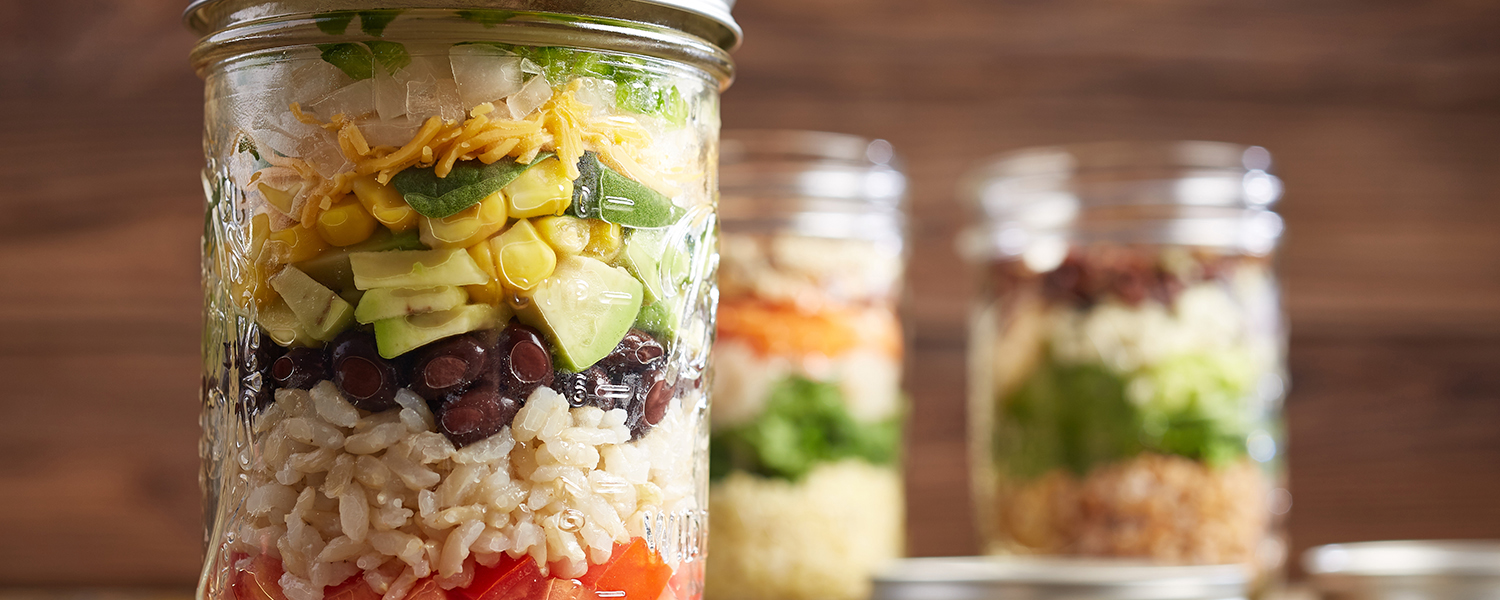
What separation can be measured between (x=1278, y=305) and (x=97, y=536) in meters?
1.09

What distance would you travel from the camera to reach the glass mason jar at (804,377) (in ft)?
2.72

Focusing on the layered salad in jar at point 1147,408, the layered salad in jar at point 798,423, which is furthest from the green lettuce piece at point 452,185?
the layered salad in jar at point 1147,408

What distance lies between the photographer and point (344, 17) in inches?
17.2

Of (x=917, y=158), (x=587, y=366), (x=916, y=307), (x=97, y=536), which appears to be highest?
(x=917, y=158)

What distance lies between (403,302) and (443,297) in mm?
14

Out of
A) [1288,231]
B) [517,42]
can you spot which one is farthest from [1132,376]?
[517,42]

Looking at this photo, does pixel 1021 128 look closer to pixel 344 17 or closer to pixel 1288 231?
pixel 1288 231

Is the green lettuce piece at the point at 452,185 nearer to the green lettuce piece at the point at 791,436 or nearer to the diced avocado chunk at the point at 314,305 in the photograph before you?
the diced avocado chunk at the point at 314,305

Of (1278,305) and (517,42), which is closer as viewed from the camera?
(517,42)

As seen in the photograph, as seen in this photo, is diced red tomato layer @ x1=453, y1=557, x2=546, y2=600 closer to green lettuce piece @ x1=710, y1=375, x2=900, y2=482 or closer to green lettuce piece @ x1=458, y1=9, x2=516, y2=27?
green lettuce piece @ x1=458, y1=9, x2=516, y2=27

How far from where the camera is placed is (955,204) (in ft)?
3.97

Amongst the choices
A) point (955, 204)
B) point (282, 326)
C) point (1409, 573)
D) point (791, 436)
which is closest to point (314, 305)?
point (282, 326)

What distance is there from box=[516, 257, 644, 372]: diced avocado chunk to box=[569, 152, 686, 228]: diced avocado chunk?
0.06 ft

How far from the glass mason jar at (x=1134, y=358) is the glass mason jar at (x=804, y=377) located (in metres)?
0.12
